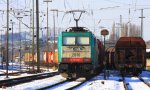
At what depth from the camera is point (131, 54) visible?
36.5 m

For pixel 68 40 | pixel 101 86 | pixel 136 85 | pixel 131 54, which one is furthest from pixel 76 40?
pixel 131 54

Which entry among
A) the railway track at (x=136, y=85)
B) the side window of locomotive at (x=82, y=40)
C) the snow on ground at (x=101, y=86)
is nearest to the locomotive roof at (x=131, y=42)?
the railway track at (x=136, y=85)

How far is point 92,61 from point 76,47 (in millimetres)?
1376

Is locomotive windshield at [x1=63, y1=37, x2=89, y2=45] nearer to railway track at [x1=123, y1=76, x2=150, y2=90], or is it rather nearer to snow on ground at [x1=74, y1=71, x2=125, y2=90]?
snow on ground at [x1=74, y1=71, x2=125, y2=90]

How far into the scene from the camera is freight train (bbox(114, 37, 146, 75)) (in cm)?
3581

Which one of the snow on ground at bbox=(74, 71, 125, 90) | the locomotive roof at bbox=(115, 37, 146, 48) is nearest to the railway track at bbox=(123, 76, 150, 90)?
the snow on ground at bbox=(74, 71, 125, 90)

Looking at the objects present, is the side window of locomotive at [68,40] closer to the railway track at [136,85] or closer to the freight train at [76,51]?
the freight train at [76,51]

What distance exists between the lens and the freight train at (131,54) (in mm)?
35812

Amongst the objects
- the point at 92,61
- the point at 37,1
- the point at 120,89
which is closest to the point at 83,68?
the point at 92,61

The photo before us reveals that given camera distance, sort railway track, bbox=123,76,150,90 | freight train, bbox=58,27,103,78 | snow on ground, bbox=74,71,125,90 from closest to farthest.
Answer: snow on ground, bbox=74,71,125,90 < railway track, bbox=123,76,150,90 < freight train, bbox=58,27,103,78

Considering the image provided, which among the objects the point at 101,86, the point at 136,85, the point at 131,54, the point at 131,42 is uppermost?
the point at 131,42

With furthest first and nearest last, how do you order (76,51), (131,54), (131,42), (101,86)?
1. (131,42)
2. (131,54)
3. (76,51)
4. (101,86)

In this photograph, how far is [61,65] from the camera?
28.8 meters

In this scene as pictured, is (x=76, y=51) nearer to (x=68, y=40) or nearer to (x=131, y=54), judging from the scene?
(x=68, y=40)
